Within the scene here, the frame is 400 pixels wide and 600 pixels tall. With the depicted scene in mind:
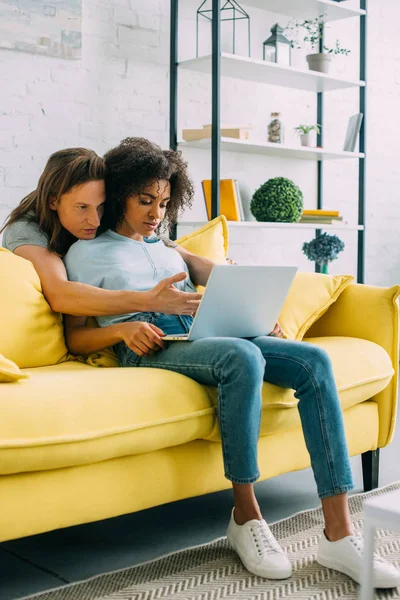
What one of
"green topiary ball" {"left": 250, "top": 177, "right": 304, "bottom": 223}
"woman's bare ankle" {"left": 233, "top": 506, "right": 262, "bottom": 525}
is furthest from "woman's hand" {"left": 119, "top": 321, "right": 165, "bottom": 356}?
"green topiary ball" {"left": 250, "top": 177, "right": 304, "bottom": 223}

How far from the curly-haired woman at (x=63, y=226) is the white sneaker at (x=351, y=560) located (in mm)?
756

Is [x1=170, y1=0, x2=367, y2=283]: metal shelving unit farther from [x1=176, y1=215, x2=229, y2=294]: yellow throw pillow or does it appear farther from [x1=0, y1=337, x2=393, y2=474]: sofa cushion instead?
[x1=0, y1=337, x2=393, y2=474]: sofa cushion

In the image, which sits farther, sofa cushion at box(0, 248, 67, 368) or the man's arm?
the man's arm

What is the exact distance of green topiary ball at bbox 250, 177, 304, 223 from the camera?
374 cm

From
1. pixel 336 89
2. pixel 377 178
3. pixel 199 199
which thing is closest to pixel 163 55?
pixel 199 199

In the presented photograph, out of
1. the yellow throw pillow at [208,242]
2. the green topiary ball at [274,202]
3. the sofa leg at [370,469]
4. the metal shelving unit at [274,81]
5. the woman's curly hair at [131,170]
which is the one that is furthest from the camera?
the green topiary ball at [274,202]

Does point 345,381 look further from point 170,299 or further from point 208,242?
point 208,242

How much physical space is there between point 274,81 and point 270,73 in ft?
0.60

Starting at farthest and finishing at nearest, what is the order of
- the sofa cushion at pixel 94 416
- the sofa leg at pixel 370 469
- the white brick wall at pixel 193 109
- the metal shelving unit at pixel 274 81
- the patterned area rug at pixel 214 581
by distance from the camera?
the metal shelving unit at pixel 274 81 < the white brick wall at pixel 193 109 < the sofa leg at pixel 370 469 < the patterned area rug at pixel 214 581 < the sofa cushion at pixel 94 416

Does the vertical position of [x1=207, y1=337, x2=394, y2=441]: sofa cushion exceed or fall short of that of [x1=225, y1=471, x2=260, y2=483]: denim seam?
it exceeds it

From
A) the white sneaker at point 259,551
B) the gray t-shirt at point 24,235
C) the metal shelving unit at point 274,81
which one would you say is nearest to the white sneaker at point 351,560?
the white sneaker at point 259,551

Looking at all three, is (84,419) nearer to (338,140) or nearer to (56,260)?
(56,260)

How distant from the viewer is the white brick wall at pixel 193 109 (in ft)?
10.7

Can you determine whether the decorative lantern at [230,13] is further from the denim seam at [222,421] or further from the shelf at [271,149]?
the denim seam at [222,421]
